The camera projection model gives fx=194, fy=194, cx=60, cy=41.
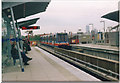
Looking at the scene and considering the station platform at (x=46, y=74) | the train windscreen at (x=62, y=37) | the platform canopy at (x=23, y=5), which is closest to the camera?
the station platform at (x=46, y=74)

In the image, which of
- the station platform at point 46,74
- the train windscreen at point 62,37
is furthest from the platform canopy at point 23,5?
the train windscreen at point 62,37

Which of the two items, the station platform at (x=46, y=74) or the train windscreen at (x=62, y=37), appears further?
the train windscreen at (x=62, y=37)

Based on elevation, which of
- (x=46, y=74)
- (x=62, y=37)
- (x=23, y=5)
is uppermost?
(x=23, y=5)

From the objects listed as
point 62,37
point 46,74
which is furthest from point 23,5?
point 62,37

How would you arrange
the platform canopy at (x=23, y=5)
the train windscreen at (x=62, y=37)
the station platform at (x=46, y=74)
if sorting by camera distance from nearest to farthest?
the station platform at (x=46, y=74), the platform canopy at (x=23, y=5), the train windscreen at (x=62, y=37)

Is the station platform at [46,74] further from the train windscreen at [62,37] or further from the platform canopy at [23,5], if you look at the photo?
the train windscreen at [62,37]

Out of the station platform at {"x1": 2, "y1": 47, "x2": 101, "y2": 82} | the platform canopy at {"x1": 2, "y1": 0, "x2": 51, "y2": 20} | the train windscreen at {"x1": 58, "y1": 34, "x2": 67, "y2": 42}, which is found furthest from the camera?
the train windscreen at {"x1": 58, "y1": 34, "x2": 67, "y2": 42}

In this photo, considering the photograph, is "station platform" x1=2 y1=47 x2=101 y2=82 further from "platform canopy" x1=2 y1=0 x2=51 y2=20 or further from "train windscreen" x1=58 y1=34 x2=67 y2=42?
"train windscreen" x1=58 y1=34 x2=67 y2=42

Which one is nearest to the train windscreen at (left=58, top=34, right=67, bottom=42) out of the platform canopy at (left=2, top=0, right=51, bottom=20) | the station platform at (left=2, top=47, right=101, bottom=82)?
the platform canopy at (left=2, top=0, right=51, bottom=20)

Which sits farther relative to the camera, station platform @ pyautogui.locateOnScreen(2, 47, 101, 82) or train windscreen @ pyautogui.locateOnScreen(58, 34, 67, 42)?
train windscreen @ pyautogui.locateOnScreen(58, 34, 67, 42)

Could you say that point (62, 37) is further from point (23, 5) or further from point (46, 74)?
point (46, 74)

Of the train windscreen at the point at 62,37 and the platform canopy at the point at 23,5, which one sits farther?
the train windscreen at the point at 62,37

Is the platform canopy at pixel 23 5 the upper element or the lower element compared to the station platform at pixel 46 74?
upper

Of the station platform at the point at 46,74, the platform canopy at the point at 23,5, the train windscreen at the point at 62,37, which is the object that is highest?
the platform canopy at the point at 23,5
